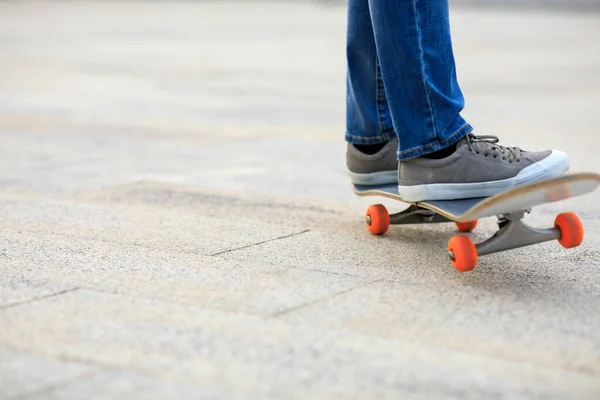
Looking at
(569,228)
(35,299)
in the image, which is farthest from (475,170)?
(35,299)

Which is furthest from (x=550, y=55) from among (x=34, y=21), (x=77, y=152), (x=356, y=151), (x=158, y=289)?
(x=34, y=21)

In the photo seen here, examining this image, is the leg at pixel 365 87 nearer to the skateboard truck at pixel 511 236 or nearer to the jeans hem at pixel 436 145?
the jeans hem at pixel 436 145

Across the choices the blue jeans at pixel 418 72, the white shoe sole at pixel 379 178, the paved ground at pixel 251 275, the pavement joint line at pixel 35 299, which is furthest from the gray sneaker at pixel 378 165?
the pavement joint line at pixel 35 299

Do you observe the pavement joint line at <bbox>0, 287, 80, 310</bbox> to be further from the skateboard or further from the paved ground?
the skateboard

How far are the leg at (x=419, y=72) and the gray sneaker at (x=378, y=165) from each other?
30 centimetres

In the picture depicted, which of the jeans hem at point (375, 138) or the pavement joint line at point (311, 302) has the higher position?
the jeans hem at point (375, 138)

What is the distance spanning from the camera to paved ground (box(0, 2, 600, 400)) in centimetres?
155

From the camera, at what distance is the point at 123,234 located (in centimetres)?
256

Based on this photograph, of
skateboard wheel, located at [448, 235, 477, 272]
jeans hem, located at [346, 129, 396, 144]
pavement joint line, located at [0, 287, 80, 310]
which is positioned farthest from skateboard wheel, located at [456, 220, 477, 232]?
pavement joint line, located at [0, 287, 80, 310]

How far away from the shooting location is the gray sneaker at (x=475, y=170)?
2211mm

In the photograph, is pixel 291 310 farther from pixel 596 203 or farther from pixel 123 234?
pixel 596 203

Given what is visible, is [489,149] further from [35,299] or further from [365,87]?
[35,299]

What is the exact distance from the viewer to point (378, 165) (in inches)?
101

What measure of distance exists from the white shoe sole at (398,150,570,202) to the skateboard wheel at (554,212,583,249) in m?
0.11
